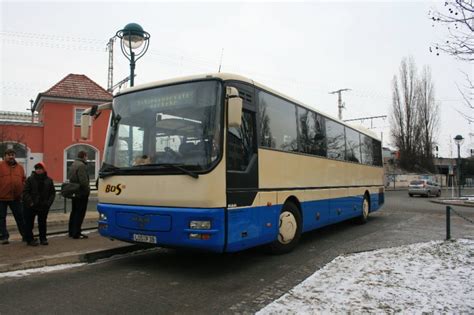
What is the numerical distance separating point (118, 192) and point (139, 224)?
74cm

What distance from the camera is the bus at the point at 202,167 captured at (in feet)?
20.5

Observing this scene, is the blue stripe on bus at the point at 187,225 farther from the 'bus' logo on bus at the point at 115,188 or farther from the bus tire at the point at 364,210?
the bus tire at the point at 364,210

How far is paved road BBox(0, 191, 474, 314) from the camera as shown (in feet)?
17.0

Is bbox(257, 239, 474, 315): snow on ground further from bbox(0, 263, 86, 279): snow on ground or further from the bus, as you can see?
bbox(0, 263, 86, 279): snow on ground

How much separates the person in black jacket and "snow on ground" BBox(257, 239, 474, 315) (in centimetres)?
538

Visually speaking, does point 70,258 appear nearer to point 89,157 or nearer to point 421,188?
point 89,157

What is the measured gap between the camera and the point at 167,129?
673 centimetres

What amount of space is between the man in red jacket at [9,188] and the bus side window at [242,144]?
4768 millimetres

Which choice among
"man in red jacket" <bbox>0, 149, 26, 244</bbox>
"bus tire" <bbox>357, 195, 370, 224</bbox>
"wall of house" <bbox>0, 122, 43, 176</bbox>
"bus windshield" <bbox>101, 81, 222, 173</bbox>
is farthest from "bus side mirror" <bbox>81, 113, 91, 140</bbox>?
"wall of house" <bbox>0, 122, 43, 176</bbox>

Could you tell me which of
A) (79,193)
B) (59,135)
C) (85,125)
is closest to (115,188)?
(85,125)

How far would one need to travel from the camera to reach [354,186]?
12.7 meters

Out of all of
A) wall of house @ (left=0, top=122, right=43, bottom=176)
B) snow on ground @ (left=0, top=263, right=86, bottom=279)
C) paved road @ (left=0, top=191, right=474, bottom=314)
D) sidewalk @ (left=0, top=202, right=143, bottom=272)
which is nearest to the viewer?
paved road @ (left=0, top=191, right=474, bottom=314)

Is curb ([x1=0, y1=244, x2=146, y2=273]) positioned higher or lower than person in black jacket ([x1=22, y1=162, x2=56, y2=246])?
lower

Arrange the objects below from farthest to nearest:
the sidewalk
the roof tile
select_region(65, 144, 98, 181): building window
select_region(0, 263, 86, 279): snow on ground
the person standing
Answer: the roof tile → select_region(65, 144, 98, 181): building window → the person standing → the sidewalk → select_region(0, 263, 86, 279): snow on ground
